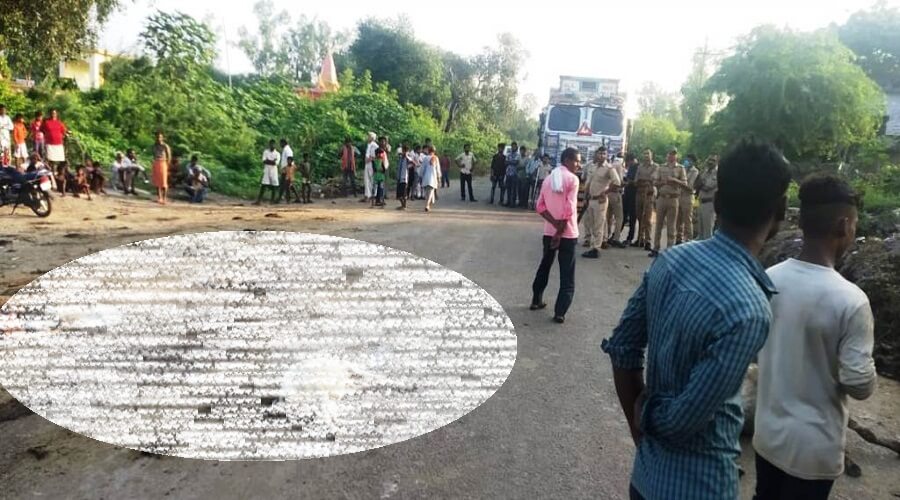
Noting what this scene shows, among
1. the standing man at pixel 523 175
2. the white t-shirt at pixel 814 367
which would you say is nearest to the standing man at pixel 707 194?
the white t-shirt at pixel 814 367

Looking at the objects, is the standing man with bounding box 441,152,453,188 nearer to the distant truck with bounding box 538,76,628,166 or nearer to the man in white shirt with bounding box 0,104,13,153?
the distant truck with bounding box 538,76,628,166

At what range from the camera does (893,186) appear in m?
12.7

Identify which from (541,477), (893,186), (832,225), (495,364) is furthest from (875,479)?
(893,186)

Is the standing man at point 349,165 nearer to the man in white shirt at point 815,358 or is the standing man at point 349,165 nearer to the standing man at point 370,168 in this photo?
the standing man at point 370,168

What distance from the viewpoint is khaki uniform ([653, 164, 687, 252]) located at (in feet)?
30.8

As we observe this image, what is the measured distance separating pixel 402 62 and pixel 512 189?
21.8m

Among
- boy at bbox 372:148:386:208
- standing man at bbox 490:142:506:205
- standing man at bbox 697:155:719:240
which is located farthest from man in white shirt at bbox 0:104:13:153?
standing man at bbox 697:155:719:240

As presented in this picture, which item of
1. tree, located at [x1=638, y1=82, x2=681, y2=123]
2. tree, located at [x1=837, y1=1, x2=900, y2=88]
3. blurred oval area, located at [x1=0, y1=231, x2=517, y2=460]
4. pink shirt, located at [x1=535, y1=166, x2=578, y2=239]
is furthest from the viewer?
tree, located at [x1=638, y1=82, x2=681, y2=123]

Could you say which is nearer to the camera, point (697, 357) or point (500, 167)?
point (697, 357)

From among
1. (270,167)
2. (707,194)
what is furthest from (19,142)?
(707,194)

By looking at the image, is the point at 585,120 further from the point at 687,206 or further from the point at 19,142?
the point at 19,142

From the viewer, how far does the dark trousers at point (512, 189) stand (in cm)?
1677

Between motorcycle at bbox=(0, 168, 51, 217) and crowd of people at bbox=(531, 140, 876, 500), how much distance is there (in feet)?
35.7

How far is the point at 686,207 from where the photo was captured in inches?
383
